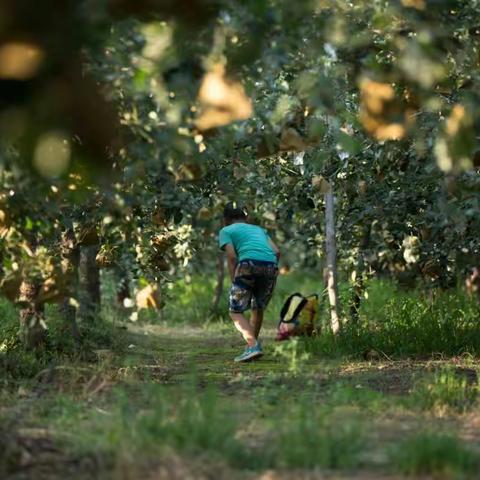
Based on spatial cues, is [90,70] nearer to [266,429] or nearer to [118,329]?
[266,429]

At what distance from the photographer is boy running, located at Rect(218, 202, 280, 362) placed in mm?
9047

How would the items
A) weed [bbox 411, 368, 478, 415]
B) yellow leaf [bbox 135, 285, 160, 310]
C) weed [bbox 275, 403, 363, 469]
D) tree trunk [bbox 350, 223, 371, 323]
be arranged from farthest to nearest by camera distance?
tree trunk [bbox 350, 223, 371, 323] < yellow leaf [bbox 135, 285, 160, 310] < weed [bbox 411, 368, 478, 415] < weed [bbox 275, 403, 363, 469]

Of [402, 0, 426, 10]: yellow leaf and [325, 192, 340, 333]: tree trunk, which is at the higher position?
[402, 0, 426, 10]: yellow leaf

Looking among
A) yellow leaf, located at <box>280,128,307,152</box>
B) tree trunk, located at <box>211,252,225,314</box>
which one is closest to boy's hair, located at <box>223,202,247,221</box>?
yellow leaf, located at <box>280,128,307,152</box>

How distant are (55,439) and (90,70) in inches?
69.6

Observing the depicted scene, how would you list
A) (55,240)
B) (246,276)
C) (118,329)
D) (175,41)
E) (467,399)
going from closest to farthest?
(175,41)
(467,399)
(55,240)
(246,276)
(118,329)

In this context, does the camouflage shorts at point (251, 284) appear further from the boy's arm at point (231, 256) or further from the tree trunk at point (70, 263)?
the tree trunk at point (70, 263)

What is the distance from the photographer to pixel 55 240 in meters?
7.53

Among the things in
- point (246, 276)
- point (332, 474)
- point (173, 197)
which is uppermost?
point (173, 197)

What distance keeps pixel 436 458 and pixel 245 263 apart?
5.07m

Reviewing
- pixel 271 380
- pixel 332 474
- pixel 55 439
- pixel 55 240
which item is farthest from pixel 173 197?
pixel 332 474

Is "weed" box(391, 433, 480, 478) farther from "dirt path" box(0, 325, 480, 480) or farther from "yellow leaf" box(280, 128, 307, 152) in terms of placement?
"yellow leaf" box(280, 128, 307, 152)

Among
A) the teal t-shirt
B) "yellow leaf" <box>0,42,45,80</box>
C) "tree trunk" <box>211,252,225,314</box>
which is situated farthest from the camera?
"tree trunk" <box>211,252,225,314</box>

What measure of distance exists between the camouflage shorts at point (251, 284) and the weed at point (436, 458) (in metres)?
4.87
